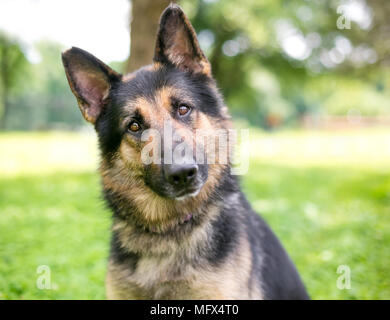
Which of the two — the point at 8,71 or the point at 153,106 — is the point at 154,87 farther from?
the point at 8,71

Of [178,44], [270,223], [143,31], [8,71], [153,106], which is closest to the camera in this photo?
[153,106]

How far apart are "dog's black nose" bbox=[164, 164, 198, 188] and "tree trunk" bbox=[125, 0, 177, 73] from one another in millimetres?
5807

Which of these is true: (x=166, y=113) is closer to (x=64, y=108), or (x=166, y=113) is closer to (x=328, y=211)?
(x=328, y=211)

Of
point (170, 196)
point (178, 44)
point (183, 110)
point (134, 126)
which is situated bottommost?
point (170, 196)

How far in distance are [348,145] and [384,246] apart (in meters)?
17.2

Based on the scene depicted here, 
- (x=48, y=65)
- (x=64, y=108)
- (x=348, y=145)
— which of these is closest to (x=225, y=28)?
(x=348, y=145)

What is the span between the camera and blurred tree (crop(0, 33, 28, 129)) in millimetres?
37344

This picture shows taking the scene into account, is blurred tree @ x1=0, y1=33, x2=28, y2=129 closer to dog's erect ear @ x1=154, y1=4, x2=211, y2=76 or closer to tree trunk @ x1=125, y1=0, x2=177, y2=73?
tree trunk @ x1=125, y1=0, x2=177, y2=73

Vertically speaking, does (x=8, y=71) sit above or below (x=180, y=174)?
above

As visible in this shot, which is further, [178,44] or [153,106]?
[178,44]

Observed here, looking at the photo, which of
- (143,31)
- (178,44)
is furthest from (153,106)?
(143,31)

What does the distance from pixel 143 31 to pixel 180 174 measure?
6297 millimetres

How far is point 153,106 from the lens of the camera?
3.11m

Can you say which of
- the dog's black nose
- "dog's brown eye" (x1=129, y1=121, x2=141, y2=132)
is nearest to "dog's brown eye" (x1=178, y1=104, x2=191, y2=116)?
"dog's brown eye" (x1=129, y1=121, x2=141, y2=132)
